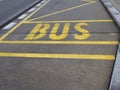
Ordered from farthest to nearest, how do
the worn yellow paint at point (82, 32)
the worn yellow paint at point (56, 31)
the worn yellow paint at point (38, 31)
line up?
1. the worn yellow paint at point (38, 31)
2. the worn yellow paint at point (56, 31)
3. the worn yellow paint at point (82, 32)

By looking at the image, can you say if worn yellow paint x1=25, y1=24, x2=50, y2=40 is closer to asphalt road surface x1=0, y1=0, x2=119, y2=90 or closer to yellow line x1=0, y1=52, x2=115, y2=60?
asphalt road surface x1=0, y1=0, x2=119, y2=90

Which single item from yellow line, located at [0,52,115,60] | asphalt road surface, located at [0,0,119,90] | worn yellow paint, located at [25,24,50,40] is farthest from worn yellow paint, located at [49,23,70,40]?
yellow line, located at [0,52,115,60]

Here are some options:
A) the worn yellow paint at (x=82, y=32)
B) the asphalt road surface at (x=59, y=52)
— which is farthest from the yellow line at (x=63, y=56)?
the worn yellow paint at (x=82, y=32)

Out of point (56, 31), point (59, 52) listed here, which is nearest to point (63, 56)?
point (59, 52)

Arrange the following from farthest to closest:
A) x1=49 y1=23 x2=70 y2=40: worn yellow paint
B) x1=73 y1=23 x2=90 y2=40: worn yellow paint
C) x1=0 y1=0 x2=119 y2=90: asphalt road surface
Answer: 1. x1=49 y1=23 x2=70 y2=40: worn yellow paint
2. x1=73 y1=23 x2=90 y2=40: worn yellow paint
3. x1=0 y1=0 x2=119 y2=90: asphalt road surface

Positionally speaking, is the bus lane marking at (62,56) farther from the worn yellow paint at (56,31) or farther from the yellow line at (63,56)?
the worn yellow paint at (56,31)

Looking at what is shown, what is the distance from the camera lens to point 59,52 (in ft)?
19.0

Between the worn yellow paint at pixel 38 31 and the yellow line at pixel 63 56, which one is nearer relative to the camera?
the yellow line at pixel 63 56

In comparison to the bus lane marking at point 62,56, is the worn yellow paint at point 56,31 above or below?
below

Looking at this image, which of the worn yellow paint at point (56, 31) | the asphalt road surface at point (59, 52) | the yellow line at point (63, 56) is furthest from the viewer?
the worn yellow paint at point (56, 31)

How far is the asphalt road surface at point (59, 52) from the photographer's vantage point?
4438 millimetres

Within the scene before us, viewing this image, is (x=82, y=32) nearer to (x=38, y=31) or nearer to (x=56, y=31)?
(x=56, y=31)

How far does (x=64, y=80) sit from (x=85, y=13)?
5.64 metres

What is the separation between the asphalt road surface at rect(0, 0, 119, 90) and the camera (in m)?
4.44
